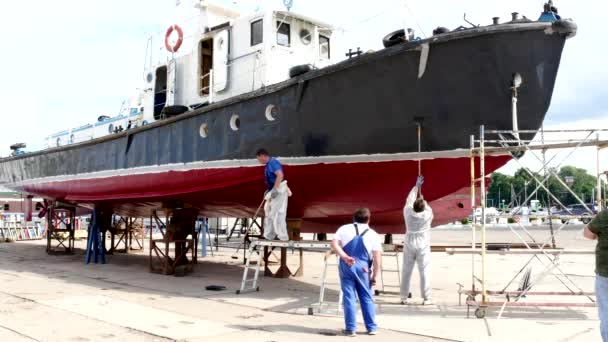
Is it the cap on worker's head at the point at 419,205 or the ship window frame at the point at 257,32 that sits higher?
the ship window frame at the point at 257,32

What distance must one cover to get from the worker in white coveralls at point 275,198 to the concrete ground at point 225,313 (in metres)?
1.01

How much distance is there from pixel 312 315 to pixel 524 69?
4.11 metres

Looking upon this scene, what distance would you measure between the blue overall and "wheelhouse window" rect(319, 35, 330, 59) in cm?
625

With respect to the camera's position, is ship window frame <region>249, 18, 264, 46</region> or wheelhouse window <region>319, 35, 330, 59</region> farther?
wheelhouse window <region>319, 35, 330, 59</region>

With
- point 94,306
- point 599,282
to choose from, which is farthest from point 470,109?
point 94,306

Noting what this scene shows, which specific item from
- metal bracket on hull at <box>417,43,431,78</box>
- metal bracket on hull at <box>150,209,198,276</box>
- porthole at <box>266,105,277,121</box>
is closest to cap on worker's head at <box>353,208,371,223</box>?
metal bracket on hull at <box>417,43,431,78</box>

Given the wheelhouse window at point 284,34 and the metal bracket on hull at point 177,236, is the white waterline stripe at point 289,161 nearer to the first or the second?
the metal bracket on hull at point 177,236

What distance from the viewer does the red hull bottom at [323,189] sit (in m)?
7.60

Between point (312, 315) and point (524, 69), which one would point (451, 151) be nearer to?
point (524, 69)

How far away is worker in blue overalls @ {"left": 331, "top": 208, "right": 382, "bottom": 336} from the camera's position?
5.45m

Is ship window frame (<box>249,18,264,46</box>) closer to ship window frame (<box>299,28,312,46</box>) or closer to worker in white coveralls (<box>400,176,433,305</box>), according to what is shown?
ship window frame (<box>299,28,312,46</box>)

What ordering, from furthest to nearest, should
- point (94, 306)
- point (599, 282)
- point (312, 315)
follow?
point (94, 306)
point (312, 315)
point (599, 282)

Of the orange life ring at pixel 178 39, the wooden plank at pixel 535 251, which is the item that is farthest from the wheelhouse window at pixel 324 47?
the wooden plank at pixel 535 251

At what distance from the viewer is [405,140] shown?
7480 millimetres
